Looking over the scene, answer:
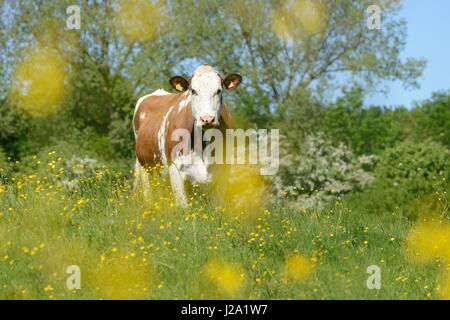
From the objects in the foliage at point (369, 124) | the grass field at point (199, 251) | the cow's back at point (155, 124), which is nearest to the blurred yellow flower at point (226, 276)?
the grass field at point (199, 251)

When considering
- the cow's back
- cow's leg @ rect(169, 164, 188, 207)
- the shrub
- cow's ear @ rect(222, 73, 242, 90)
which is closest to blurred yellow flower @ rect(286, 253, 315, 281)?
cow's leg @ rect(169, 164, 188, 207)

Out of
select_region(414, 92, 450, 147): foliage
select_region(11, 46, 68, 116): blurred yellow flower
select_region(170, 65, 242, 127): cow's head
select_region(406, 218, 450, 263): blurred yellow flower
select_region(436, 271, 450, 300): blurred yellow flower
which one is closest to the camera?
select_region(436, 271, 450, 300): blurred yellow flower

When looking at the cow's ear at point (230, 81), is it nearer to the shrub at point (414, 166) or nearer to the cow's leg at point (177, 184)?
the cow's leg at point (177, 184)

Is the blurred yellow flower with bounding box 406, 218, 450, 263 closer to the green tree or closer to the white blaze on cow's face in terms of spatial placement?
the white blaze on cow's face

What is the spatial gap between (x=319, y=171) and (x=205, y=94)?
19201mm

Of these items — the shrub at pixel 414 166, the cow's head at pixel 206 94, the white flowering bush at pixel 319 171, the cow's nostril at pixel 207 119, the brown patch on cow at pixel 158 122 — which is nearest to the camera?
the cow's nostril at pixel 207 119

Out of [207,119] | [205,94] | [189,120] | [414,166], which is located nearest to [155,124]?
[189,120]

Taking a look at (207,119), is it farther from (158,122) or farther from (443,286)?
(443,286)

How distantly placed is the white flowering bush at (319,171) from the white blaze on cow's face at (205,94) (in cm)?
1685

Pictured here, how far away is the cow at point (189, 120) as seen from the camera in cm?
1102

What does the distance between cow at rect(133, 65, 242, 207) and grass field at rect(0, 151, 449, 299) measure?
101 centimetres

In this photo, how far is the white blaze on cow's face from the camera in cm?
1091

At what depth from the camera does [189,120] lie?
38.0 ft
